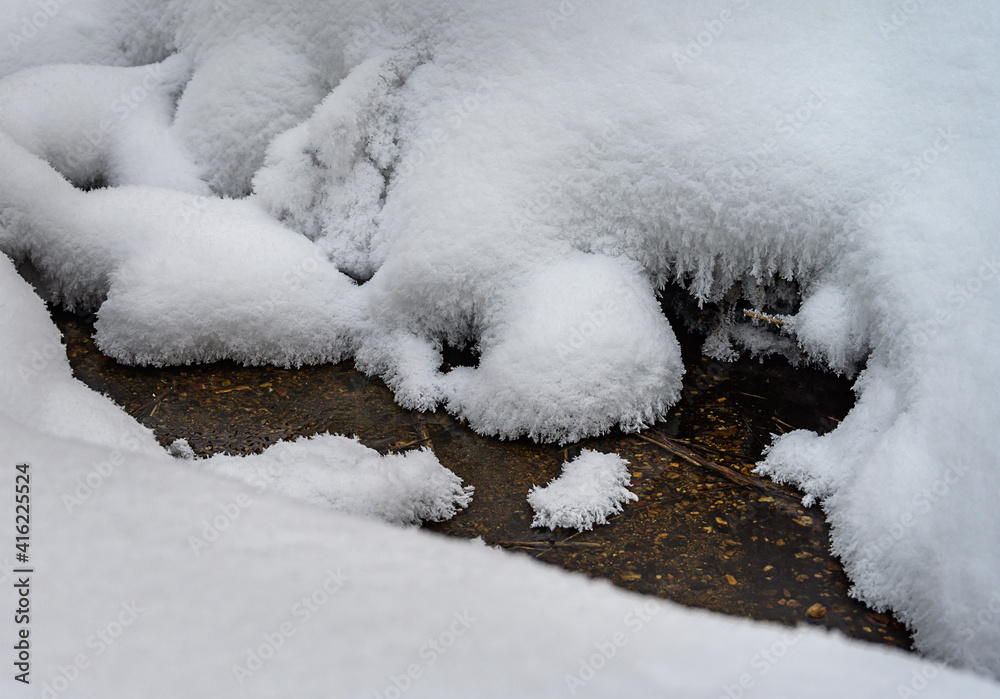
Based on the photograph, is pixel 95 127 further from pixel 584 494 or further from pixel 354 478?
pixel 584 494

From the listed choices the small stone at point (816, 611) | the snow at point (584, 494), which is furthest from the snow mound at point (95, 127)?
the small stone at point (816, 611)

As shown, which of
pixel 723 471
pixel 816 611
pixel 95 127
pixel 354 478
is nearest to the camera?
pixel 816 611

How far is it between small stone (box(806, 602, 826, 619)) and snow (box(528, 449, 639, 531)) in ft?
1.82

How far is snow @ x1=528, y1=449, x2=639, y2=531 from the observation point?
221cm

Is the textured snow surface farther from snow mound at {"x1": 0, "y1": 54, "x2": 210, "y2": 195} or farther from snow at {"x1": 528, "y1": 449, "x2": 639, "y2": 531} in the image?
snow mound at {"x1": 0, "y1": 54, "x2": 210, "y2": 195}

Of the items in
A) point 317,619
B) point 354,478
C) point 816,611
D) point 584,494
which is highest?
point 317,619

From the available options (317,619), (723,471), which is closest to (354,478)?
(723,471)

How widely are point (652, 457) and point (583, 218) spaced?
87cm

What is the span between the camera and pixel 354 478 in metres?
2.16

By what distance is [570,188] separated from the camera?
276 centimetres

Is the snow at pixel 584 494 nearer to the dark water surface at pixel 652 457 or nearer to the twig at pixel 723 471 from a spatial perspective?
the dark water surface at pixel 652 457

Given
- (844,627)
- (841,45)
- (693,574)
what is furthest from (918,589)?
(841,45)

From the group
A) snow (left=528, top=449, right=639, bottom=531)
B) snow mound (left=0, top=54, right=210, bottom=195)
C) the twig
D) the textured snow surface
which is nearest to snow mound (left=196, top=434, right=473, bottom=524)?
snow (left=528, top=449, right=639, bottom=531)

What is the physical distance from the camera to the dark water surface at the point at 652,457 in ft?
6.58
